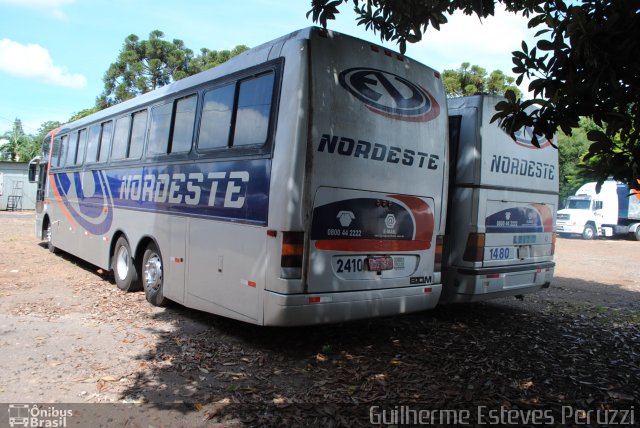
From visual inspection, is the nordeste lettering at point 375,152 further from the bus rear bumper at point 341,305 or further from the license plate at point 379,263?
the bus rear bumper at point 341,305

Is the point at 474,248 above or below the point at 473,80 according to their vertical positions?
below

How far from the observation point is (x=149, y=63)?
30.0m

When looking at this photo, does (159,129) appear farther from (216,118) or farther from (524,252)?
(524,252)

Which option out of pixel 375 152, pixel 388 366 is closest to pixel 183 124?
pixel 375 152

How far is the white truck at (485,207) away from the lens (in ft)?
21.3

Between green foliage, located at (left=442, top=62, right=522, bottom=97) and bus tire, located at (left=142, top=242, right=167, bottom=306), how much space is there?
79.8 feet

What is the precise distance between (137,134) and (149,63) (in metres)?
24.5

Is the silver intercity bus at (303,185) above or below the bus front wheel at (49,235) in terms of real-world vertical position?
above

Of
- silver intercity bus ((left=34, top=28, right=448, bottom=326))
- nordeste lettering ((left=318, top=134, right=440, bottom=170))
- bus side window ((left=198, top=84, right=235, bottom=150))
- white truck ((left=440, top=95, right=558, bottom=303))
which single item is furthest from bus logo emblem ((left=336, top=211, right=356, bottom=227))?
white truck ((left=440, top=95, right=558, bottom=303))

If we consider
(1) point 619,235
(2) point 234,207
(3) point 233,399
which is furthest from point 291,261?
(1) point 619,235

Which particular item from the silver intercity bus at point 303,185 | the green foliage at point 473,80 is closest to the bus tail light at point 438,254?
the silver intercity bus at point 303,185

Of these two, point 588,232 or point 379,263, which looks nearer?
point 379,263

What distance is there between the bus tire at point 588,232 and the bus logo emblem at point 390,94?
2626 centimetres

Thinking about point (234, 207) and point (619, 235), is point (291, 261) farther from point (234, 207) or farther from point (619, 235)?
point (619, 235)
